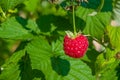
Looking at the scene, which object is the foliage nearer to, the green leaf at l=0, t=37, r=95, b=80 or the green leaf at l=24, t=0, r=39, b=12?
the green leaf at l=0, t=37, r=95, b=80

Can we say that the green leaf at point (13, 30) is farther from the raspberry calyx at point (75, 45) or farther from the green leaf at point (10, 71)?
the raspberry calyx at point (75, 45)

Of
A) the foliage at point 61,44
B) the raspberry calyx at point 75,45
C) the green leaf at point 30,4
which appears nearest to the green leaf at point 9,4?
the foliage at point 61,44

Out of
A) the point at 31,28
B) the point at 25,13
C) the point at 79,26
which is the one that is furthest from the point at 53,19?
the point at 25,13

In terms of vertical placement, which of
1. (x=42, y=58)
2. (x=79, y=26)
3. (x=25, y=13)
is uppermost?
(x=79, y=26)

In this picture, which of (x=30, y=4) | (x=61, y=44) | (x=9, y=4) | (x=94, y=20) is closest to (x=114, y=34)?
(x=94, y=20)

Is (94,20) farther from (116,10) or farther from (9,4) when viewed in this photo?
(9,4)

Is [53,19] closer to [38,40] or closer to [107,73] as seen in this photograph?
[38,40]
